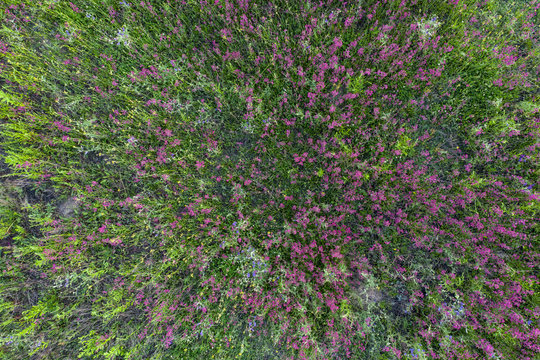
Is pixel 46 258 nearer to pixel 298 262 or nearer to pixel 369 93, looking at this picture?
pixel 298 262

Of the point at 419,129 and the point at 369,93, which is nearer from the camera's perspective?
the point at 369,93

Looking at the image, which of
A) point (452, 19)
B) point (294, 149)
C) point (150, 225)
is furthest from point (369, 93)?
point (150, 225)

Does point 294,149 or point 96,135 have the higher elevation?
point 294,149

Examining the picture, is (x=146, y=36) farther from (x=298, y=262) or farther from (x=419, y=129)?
(x=419, y=129)

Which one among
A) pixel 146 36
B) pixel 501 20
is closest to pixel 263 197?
pixel 146 36

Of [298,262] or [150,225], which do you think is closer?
[298,262]

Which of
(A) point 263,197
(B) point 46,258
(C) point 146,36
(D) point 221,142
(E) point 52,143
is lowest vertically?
(B) point 46,258
